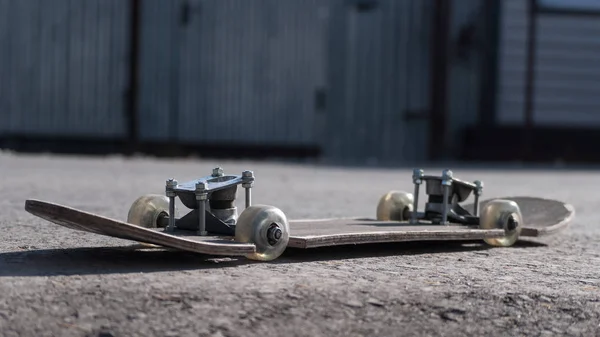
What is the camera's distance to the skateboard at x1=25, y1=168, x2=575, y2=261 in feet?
9.64

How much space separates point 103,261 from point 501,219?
176cm

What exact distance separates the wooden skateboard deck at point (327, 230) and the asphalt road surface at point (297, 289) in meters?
0.08

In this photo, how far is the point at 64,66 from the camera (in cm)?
1426

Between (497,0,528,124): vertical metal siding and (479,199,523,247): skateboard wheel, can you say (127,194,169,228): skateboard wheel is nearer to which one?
(479,199,523,247): skateboard wheel

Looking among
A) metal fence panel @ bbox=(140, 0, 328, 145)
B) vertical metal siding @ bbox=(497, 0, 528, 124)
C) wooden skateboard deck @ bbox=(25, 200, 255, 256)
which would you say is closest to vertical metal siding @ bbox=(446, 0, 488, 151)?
vertical metal siding @ bbox=(497, 0, 528, 124)

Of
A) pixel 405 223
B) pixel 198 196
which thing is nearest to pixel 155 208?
pixel 198 196

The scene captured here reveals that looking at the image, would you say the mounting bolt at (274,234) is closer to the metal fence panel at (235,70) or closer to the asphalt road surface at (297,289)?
the asphalt road surface at (297,289)

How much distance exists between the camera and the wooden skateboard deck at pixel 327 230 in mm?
2818

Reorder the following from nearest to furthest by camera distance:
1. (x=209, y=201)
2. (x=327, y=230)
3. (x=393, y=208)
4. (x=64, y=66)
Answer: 1. (x=209, y=201)
2. (x=327, y=230)
3. (x=393, y=208)
4. (x=64, y=66)

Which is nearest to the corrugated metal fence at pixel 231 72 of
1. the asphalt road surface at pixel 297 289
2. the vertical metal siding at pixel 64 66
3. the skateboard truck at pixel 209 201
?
the vertical metal siding at pixel 64 66

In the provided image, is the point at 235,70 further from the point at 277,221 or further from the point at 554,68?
the point at 277,221

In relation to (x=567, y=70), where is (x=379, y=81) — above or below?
below

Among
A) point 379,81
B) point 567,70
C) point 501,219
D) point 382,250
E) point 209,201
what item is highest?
point 567,70

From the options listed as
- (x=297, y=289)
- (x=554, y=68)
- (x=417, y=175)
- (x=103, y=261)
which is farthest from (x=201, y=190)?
(x=554, y=68)
